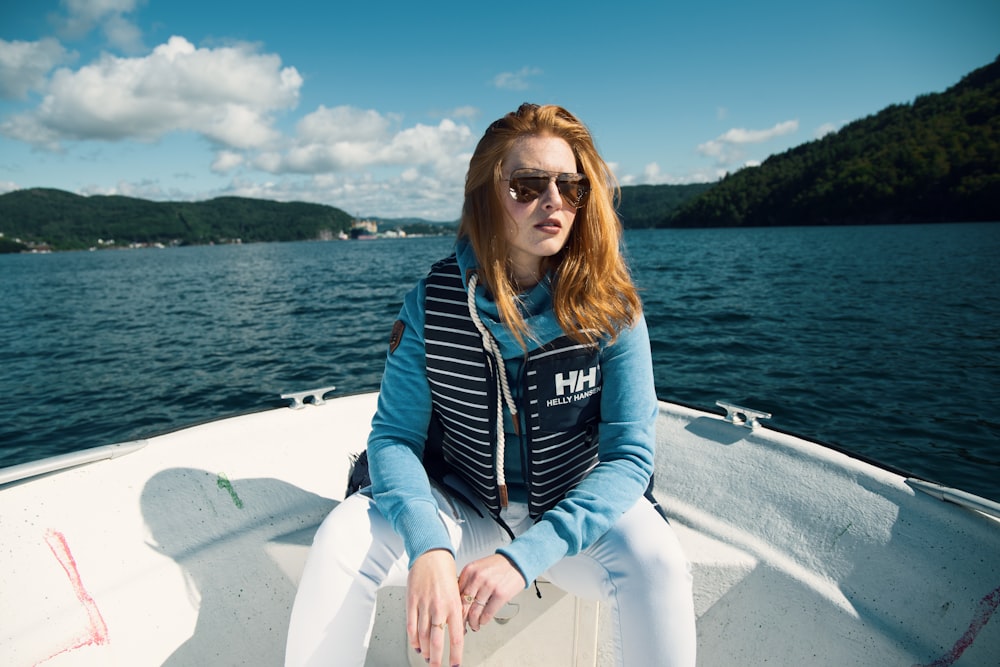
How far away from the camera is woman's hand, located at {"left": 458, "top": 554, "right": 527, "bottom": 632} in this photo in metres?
1.16

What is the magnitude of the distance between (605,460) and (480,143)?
1.02 meters

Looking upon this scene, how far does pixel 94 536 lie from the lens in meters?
1.78

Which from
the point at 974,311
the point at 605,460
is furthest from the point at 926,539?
the point at 974,311

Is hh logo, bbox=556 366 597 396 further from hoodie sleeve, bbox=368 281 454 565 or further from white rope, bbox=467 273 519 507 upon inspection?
hoodie sleeve, bbox=368 281 454 565

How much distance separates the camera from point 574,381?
4.97 ft

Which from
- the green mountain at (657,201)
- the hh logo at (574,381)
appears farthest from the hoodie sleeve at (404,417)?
the green mountain at (657,201)

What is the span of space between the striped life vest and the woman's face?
249 mm

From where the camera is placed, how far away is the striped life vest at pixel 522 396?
150 cm

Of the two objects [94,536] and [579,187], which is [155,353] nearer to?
[94,536]

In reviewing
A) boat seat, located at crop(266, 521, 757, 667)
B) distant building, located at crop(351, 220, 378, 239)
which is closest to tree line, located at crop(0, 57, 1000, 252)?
distant building, located at crop(351, 220, 378, 239)

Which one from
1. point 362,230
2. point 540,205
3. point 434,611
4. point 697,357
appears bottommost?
point 697,357

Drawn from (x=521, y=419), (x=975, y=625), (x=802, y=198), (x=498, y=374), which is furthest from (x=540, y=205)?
(x=802, y=198)

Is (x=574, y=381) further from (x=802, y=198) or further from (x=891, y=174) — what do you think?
(x=802, y=198)

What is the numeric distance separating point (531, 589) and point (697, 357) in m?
8.77
